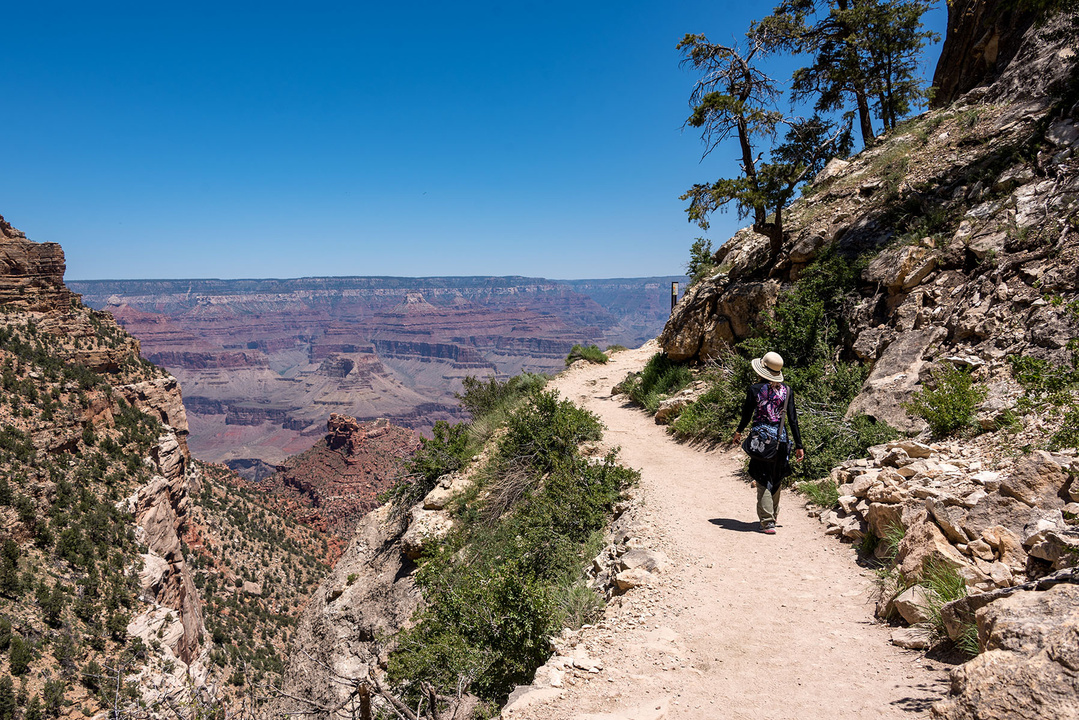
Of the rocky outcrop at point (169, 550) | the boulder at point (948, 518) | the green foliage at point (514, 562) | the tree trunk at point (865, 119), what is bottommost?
the rocky outcrop at point (169, 550)

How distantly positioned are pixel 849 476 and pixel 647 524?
262 centimetres

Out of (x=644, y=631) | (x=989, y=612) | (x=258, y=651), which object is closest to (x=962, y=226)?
(x=989, y=612)

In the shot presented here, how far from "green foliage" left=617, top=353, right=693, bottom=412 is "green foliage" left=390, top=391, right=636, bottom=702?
3.66 meters

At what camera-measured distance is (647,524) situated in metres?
6.47

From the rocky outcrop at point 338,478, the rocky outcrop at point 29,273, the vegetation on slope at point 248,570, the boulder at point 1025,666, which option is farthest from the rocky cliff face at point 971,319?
the rocky outcrop at point 338,478

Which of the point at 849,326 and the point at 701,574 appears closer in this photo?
A: the point at 701,574

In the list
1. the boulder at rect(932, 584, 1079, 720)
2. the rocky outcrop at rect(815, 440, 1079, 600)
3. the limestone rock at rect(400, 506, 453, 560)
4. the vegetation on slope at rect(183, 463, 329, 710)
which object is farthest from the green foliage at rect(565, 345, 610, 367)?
the vegetation on slope at rect(183, 463, 329, 710)

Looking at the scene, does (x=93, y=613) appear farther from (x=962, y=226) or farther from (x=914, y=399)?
(x=962, y=226)

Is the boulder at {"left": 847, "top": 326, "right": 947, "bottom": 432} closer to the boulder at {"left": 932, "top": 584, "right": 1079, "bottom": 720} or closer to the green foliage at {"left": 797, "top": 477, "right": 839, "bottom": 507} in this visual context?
the green foliage at {"left": 797, "top": 477, "right": 839, "bottom": 507}

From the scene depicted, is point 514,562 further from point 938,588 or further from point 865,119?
point 865,119

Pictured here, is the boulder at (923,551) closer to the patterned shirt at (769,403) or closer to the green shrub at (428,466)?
the patterned shirt at (769,403)

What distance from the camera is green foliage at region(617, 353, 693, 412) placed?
13484mm

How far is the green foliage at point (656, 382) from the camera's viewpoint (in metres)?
13.5

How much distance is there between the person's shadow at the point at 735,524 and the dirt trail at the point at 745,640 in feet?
0.04
